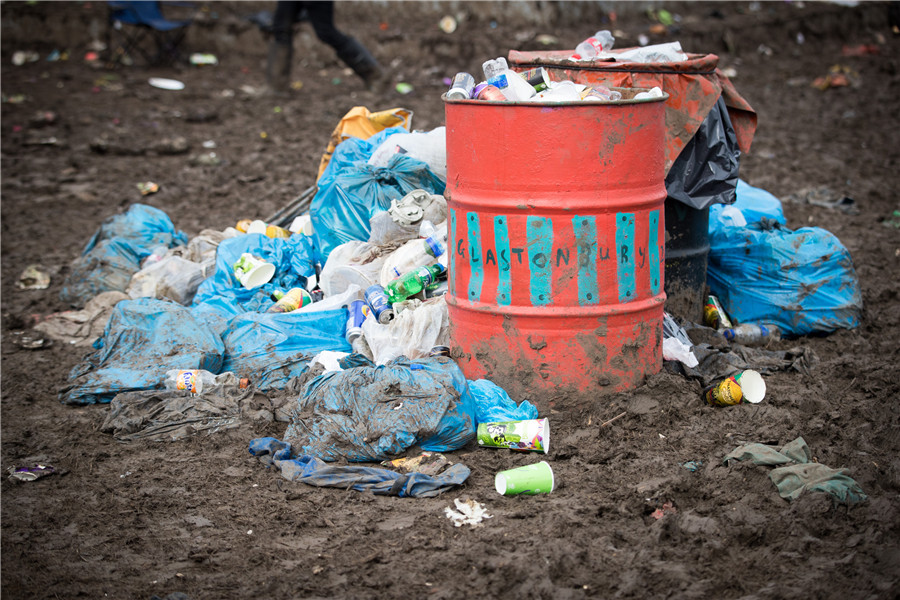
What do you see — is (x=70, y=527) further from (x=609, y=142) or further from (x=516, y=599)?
(x=609, y=142)

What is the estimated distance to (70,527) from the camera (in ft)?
8.54

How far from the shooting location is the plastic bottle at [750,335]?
3.87 m

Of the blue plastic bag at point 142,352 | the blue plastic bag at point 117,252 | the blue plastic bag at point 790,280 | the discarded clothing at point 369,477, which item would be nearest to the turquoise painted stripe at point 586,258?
the discarded clothing at point 369,477

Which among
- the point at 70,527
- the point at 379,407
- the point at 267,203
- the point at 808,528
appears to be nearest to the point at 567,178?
the point at 379,407

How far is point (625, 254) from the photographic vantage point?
2994mm

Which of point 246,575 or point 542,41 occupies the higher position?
point 542,41

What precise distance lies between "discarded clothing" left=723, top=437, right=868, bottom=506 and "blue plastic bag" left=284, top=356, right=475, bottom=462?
0.96 m

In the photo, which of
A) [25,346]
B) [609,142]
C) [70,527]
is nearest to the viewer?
[70,527]

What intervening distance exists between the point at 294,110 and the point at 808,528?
742 centimetres

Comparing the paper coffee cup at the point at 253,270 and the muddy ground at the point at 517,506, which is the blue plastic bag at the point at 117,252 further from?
the paper coffee cup at the point at 253,270

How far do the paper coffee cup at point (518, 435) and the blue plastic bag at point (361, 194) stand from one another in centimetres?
161

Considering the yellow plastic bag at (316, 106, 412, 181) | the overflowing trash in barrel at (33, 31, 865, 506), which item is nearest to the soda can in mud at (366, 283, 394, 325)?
the overflowing trash in barrel at (33, 31, 865, 506)


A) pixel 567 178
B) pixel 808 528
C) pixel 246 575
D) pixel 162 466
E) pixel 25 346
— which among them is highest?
pixel 567 178

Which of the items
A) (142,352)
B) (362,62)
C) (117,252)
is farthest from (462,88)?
(362,62)
